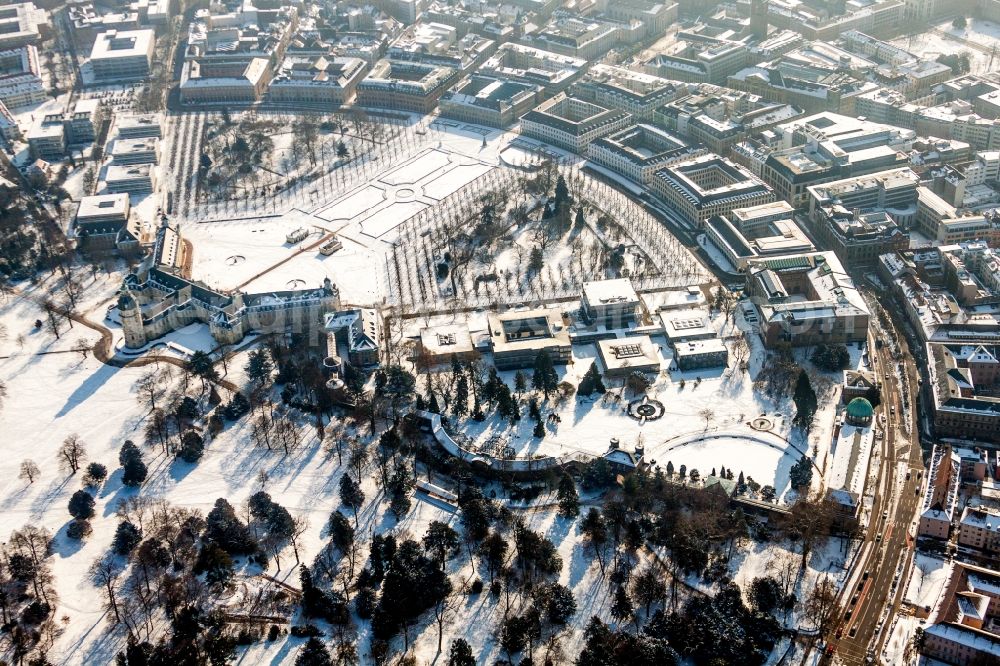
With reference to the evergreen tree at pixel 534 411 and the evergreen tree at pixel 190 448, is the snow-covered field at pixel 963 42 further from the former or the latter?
the evergreen tree at pixel 190 448

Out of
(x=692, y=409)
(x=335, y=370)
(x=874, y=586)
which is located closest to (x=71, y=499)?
(x=335, y=370)

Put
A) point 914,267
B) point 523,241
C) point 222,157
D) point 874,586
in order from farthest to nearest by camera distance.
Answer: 1. point 222,157
2. point 523,241
3. point 914,267
4. point 874,586

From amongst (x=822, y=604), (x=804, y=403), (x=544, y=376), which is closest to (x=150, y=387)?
(x=544, y=376)

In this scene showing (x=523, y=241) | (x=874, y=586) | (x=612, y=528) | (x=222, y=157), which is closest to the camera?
(x=874, y=586)

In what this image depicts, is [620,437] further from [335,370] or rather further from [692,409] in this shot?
[335,370]

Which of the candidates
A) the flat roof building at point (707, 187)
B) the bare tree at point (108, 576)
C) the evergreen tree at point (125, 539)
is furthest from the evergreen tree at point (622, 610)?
the flat roof building at point (707, 187)

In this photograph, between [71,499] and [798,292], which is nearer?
[71,499]
